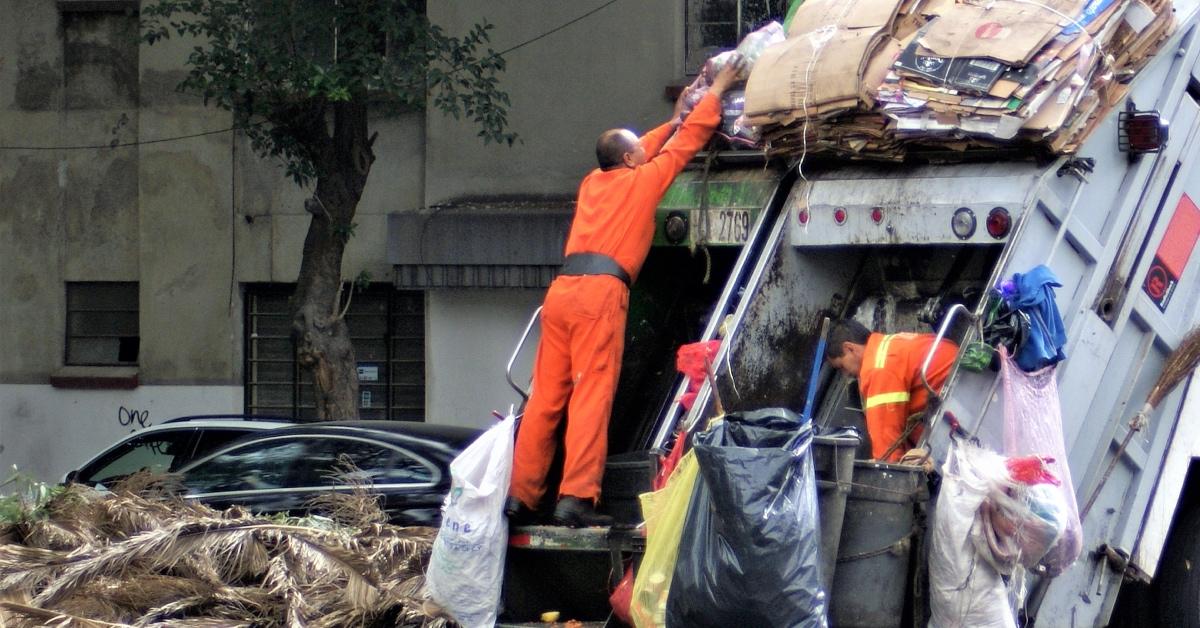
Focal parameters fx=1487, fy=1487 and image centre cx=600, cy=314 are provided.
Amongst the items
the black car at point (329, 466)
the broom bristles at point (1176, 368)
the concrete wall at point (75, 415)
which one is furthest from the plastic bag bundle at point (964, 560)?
the concrete wall at point (75, 415)

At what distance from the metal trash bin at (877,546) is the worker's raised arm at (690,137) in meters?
A: 1.51

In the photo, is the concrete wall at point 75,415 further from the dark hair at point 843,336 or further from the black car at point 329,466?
the dark hair at point 843,336

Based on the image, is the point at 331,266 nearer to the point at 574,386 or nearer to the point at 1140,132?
the point at 574,386

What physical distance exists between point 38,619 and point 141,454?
4.32 m

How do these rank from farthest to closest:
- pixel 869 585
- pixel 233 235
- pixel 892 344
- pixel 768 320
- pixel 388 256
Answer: pixel 233 235 → pixel 388 256 → pixel 768 320 → pixel 892 344 → pixel 869 585

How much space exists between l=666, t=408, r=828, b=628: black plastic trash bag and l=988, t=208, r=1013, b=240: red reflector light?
108cm

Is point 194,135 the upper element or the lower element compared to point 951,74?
lower

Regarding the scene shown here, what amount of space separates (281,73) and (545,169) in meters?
3.41

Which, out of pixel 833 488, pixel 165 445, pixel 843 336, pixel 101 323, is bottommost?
pixel 101 323

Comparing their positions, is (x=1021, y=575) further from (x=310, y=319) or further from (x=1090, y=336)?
(x=310, y=319)

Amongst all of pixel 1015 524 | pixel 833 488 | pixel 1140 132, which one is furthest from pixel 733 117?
pixel 1015 524

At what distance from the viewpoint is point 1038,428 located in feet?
15.7

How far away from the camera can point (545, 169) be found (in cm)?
1371

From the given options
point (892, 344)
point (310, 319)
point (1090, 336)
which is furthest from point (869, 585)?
point (310, 319)
